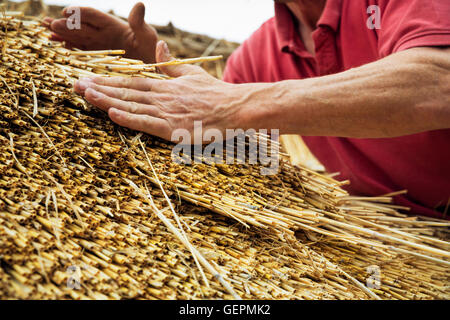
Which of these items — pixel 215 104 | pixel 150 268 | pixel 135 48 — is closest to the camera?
pixel 150 268

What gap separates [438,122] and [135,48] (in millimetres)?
1522

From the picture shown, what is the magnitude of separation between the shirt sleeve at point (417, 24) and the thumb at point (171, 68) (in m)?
0.75

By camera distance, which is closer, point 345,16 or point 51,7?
point 345,16

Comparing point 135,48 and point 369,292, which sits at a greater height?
point 135,48

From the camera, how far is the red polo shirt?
1.39 metres

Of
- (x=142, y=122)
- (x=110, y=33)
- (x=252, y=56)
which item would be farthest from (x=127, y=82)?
(x=252, y=56)

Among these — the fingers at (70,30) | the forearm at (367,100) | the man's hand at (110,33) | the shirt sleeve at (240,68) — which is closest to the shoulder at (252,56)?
the shirt sleeve at (240,68)

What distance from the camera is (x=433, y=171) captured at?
197 centimetres

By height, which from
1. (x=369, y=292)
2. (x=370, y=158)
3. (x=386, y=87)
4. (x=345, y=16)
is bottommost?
(x=369, y=292)

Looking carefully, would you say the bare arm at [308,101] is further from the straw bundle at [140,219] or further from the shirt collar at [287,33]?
the shirt collar at [287,33]

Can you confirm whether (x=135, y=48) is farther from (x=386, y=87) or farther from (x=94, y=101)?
(x=386, y=87)

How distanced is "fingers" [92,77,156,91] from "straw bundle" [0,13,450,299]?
91mm

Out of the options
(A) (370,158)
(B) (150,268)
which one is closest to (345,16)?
(A) (370,158)

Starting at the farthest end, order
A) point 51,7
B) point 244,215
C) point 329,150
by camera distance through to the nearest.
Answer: point 51,7
point 329,150
point 244,215
